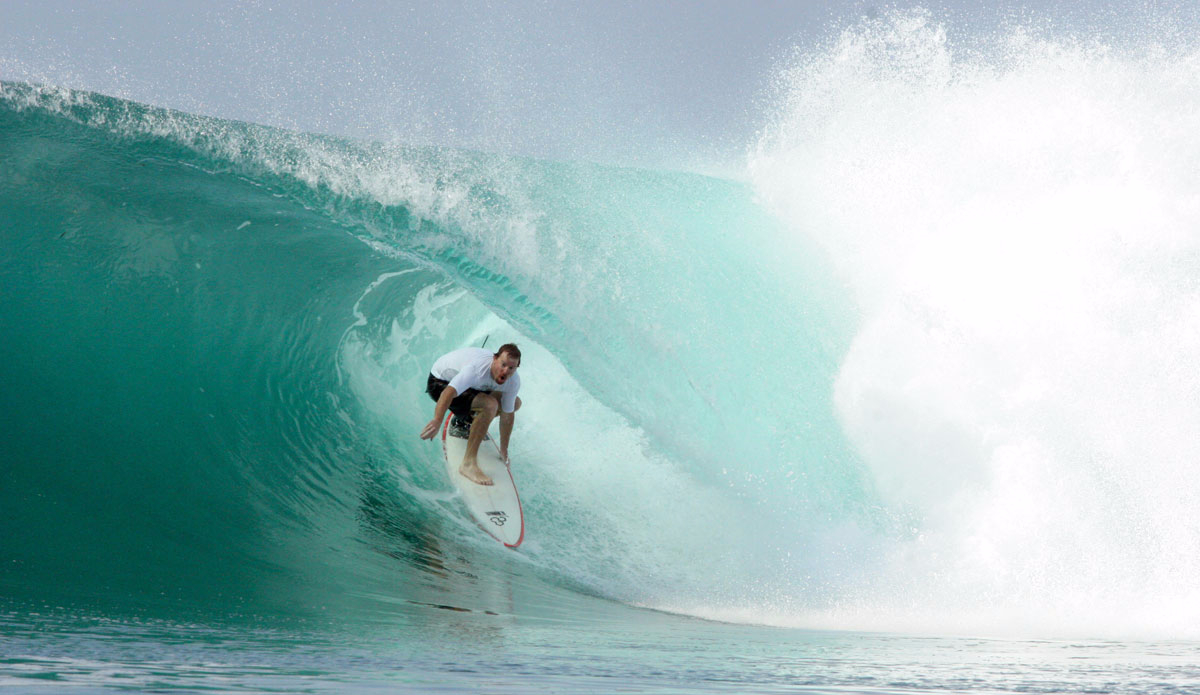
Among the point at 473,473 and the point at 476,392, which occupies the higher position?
the point at 476,392

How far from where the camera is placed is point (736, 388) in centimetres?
623

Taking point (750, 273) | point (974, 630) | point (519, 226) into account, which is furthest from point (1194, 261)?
point (519, 226)

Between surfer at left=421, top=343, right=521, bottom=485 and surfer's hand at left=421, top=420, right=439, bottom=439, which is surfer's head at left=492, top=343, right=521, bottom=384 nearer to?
surfer at left=421, top=343, right=521, bottom=485

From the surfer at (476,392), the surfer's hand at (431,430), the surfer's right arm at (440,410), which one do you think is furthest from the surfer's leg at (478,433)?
the surfer's hand at (431,430)

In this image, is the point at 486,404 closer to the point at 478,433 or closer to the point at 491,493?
the point at 478,433

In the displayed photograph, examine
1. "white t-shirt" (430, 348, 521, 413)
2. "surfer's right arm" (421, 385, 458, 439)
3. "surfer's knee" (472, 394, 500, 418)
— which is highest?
"white t-shirt" (430, 348, 521, 413)

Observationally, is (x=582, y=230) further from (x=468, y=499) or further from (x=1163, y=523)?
(x=1163, y=523)

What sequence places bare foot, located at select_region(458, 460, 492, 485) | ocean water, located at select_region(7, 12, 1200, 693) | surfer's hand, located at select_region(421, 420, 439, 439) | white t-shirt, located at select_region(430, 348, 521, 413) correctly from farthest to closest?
bare foot, located at select_region(458, 460, 492, 485) < white t-shirt, located at select_region(430, 348, 521, 413) < surfer's hand, located at select_region(421, 420, 439, 439) < ocean water, located at select_region(7, 12, 1200, 693)

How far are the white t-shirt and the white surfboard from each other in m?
0.63

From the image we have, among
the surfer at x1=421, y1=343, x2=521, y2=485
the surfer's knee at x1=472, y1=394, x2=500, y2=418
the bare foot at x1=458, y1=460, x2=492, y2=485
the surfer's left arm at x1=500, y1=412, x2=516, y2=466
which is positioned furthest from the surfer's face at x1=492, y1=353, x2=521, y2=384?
the bare foot at x1=458, y1=460, x2=492, y2=485

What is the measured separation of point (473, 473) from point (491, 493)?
201 mm

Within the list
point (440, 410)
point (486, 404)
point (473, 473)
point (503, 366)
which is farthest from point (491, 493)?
point (503, 366)

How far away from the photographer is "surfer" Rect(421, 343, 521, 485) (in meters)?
5.11

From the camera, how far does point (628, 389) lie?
6086mm
